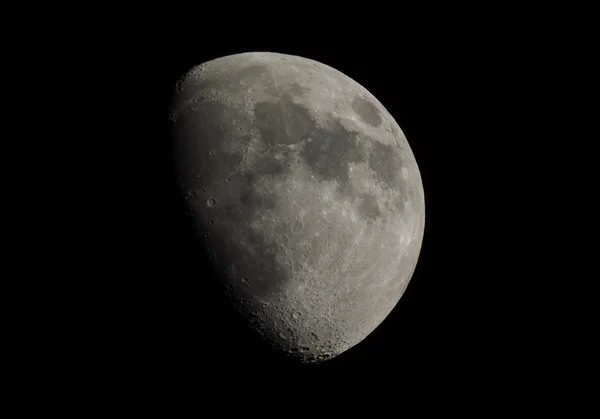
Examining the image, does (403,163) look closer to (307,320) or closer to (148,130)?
(307,320)

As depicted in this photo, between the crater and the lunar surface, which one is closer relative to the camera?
the lunar surface

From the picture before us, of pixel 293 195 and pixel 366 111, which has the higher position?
pixel 366 111

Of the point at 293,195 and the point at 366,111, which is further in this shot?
the point at 366,111

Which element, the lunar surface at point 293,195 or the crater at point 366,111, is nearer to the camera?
the lunar surface at point 293,195

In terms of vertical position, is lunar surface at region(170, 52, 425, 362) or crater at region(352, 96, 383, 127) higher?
crater at region(352, 96, 383, 127)

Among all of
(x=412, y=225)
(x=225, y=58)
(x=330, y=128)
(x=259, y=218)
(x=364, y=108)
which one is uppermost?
(x=225, y=58)

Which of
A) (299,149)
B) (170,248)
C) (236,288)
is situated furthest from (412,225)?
(170,248)

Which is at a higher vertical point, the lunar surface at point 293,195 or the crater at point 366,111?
the crater at point 366,111

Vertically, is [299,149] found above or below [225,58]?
below
